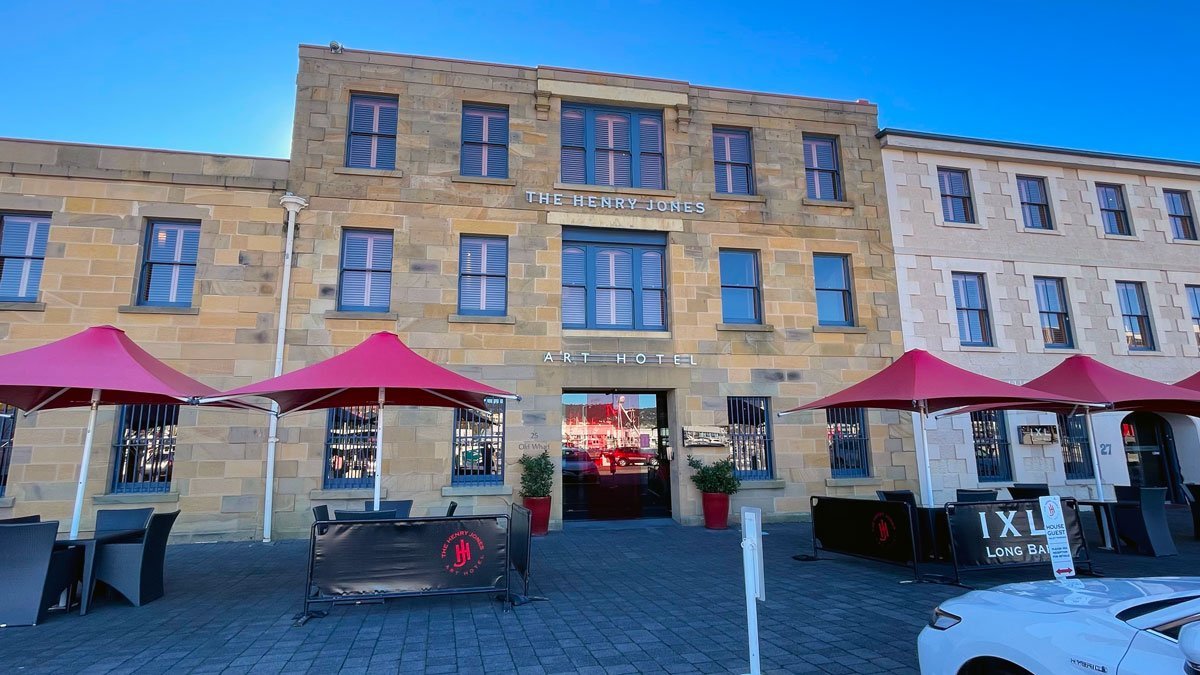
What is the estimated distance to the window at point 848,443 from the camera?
13438 mm

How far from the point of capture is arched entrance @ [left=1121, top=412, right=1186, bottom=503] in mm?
14875

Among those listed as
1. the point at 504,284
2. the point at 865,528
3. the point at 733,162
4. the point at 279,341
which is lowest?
the point at 865,528

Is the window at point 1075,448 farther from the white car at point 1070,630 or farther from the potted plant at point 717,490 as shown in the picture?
the white car at point 1070,630

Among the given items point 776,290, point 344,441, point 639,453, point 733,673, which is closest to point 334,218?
point 344,441

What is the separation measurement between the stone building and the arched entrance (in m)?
6.35

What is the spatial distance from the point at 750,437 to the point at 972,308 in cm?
663

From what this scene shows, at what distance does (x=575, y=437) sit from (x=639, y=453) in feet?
5.28

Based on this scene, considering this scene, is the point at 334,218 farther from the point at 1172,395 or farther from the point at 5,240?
the point at 1172,395

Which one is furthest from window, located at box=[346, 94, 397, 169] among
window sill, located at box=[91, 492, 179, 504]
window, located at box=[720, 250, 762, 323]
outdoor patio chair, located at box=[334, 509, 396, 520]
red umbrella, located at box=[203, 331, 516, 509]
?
outdoor patio chair, located at box=[334, 509, 396, 520]

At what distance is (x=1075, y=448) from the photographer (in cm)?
1423

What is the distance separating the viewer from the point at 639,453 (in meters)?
14.1

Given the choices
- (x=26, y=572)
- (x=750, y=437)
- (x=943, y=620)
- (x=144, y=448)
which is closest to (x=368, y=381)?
(x=26, y=572)

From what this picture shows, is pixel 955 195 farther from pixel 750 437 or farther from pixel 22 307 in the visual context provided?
pixel 22 307


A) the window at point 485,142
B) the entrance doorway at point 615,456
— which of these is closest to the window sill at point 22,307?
the window at point 485,142
